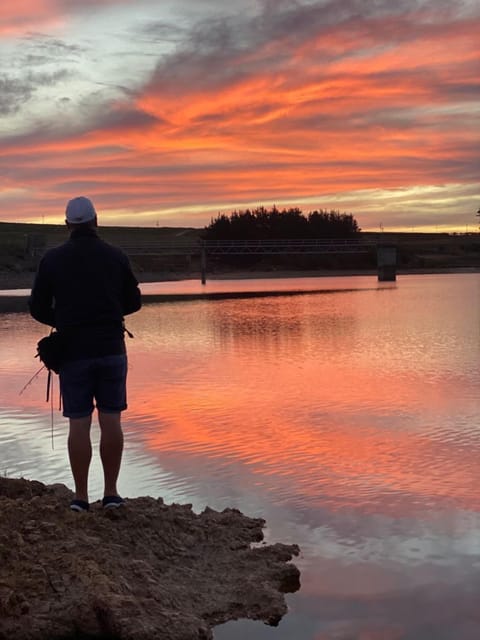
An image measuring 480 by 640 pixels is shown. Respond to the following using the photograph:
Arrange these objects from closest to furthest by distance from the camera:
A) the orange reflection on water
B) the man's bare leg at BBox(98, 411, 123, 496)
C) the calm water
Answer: the calm water → the man's bare leg at BBox(98, 411, 123, 496) → the orange reflection on water

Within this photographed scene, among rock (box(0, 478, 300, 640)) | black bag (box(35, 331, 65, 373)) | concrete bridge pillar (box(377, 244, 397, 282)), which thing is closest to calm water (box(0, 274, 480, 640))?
rock (box(0, 478, 300, 640))

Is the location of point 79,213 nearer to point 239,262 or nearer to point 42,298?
point 42,298

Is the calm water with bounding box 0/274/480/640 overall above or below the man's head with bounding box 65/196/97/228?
below

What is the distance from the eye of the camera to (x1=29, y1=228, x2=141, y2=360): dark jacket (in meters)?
5.73

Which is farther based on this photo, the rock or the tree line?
the tree line

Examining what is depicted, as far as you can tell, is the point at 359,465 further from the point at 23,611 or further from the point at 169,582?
the point at 23,611

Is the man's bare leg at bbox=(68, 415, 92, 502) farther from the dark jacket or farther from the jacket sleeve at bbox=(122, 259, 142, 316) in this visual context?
the jacket sleeve at bbox=(122, 259, 142, 316)

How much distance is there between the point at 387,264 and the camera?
8138 cm

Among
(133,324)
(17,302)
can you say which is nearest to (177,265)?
(17,302)

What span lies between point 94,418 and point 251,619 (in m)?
6.23

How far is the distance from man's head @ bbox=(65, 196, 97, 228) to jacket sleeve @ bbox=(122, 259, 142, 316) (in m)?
0.37

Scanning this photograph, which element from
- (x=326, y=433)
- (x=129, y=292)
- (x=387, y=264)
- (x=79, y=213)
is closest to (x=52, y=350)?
(x=129, y=292)

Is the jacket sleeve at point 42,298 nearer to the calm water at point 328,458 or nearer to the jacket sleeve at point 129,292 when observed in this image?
the jacket sleeve at point 129,292

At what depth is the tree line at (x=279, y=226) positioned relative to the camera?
356ft
